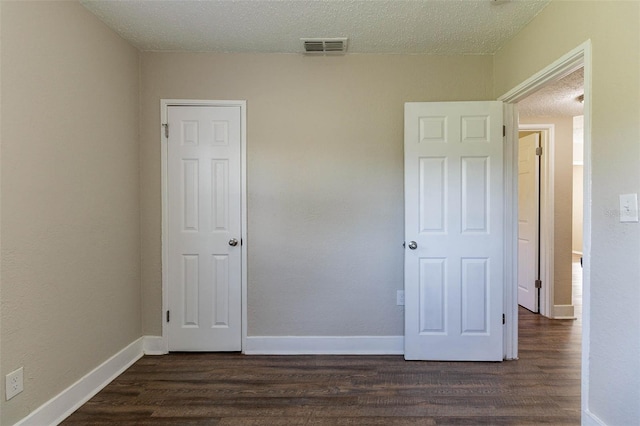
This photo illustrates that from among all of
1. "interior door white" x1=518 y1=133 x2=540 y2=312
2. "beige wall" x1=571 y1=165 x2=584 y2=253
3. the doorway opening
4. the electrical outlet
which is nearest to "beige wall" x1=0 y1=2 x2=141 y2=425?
the electrical outlet

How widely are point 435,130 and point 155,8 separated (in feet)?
7.11

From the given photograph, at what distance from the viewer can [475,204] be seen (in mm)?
2506

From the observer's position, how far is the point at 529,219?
3.82 metres

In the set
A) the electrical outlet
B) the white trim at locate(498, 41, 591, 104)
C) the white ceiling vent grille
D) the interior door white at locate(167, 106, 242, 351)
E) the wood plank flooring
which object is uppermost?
the white ceiling vent grille

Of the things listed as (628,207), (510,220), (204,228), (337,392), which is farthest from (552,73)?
(204,228)

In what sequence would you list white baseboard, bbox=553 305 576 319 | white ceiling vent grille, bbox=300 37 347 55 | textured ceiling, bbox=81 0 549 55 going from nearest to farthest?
textured ceiling, bbox=81 0 549 55
white ceiling vent grille, bbox=300 37 347 55
white baseboard, bbox=553 305 576 319

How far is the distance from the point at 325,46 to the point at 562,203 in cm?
324

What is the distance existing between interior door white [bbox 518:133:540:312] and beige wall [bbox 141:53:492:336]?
1.66 meters

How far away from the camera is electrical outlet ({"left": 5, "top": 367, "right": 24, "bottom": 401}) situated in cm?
156

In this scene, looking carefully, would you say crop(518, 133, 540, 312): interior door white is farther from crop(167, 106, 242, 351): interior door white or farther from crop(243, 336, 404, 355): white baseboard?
crop(167, 106, 242, 351): interior door white

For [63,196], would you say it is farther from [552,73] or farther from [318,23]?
[552,73]

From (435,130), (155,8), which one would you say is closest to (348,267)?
(435,130)

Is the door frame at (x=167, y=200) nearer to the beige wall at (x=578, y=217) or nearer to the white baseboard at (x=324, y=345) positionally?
the white baseboard at (x=324, y=345)

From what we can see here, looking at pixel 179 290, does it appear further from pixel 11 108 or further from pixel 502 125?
pixel 502 125
